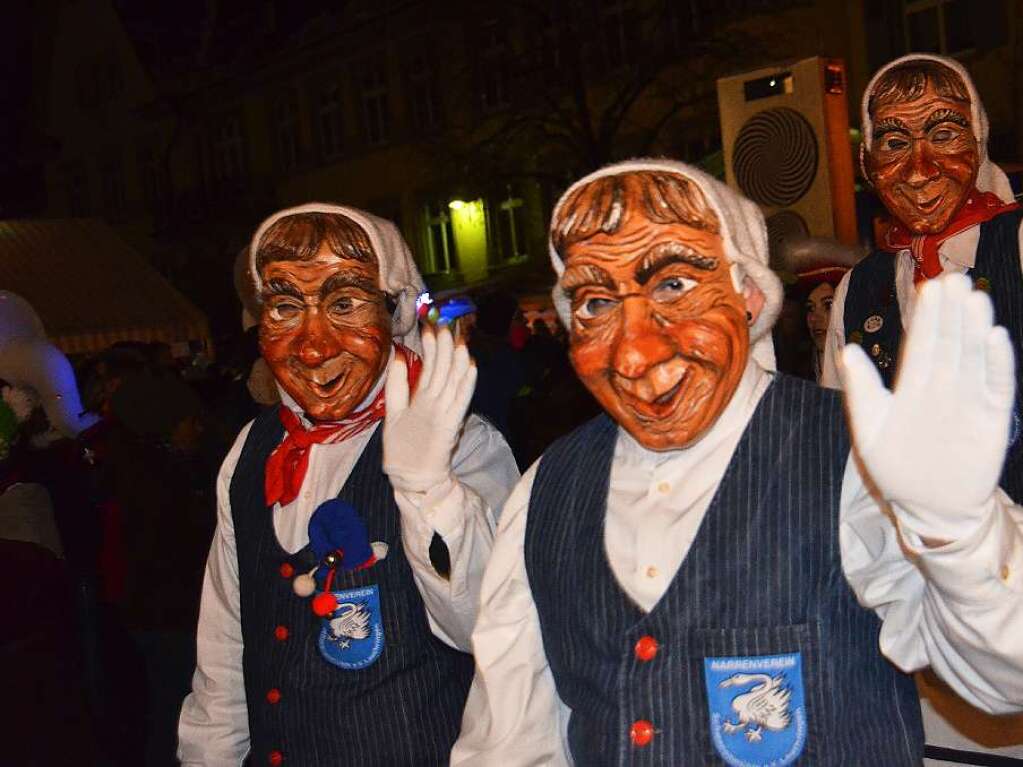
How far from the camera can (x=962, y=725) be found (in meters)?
2.56

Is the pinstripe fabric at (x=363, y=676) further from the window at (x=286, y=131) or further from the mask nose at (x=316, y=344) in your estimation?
the window at (x=286, y=131)

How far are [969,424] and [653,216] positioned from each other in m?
0.67

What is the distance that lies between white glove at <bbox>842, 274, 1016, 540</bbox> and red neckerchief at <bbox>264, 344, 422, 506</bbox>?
1.26 m

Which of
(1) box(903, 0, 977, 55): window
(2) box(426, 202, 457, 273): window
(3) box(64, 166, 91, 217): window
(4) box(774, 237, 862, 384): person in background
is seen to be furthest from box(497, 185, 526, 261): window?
(4) box(774, 237, 862, 384): person in background

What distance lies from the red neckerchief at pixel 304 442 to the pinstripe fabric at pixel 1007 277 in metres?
1.37

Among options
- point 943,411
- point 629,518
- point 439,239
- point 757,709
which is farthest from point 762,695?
point 439,239

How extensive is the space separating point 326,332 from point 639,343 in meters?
0.88

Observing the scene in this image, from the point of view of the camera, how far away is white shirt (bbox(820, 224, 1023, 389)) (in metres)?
3.01

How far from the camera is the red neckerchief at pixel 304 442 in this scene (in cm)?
258

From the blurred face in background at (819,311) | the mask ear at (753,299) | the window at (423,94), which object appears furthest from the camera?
the window at (423,94)

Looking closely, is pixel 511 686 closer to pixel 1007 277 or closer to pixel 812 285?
pixel 1007 277

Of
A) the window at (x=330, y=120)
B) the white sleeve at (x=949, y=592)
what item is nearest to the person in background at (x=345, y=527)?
the white sleeve at (x=949, y=592)

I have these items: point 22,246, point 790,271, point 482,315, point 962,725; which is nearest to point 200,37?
point 22,246

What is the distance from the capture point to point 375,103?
22000 mm
